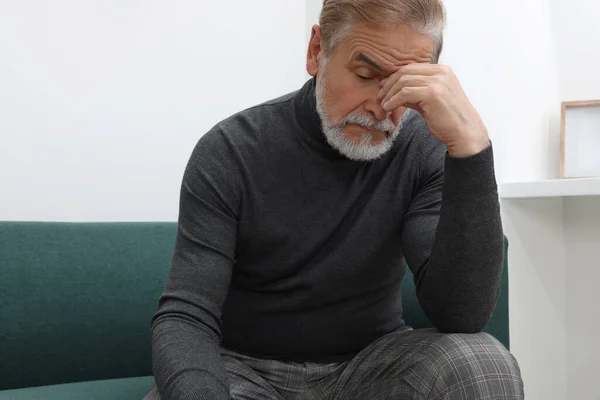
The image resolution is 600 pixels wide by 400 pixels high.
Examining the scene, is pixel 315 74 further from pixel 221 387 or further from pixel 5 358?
pixel 5 358

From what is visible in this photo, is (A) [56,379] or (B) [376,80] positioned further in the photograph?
(A) [56,379]

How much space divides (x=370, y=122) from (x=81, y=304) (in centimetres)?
96

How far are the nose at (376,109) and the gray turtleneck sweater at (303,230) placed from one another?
5.3 inches

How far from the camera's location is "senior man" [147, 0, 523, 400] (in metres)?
1.18

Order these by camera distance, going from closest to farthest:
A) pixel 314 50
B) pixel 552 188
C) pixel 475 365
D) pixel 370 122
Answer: pixel 475 365, pixel 370 122, pixel 314 50, pixel 552 188

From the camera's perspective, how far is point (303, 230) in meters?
1.38

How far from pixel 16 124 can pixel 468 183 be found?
4.52 ft

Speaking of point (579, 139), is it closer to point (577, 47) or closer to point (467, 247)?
point (577, 47)

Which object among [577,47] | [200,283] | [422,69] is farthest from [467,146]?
[577,47]

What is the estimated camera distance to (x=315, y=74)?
1.42 metres

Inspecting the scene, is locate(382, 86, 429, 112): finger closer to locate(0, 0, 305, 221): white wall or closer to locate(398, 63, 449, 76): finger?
locate(398, 63, 449, 76): finger

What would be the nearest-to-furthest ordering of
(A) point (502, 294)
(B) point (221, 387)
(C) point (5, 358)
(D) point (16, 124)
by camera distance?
(B) point (221, 387) < (C) point (5, 358) < (A) point (502, 294) < (D) point (16, 124)

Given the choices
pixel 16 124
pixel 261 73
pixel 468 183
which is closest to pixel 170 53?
pixel 261 73

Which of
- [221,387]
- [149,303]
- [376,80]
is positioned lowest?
[149,303]
